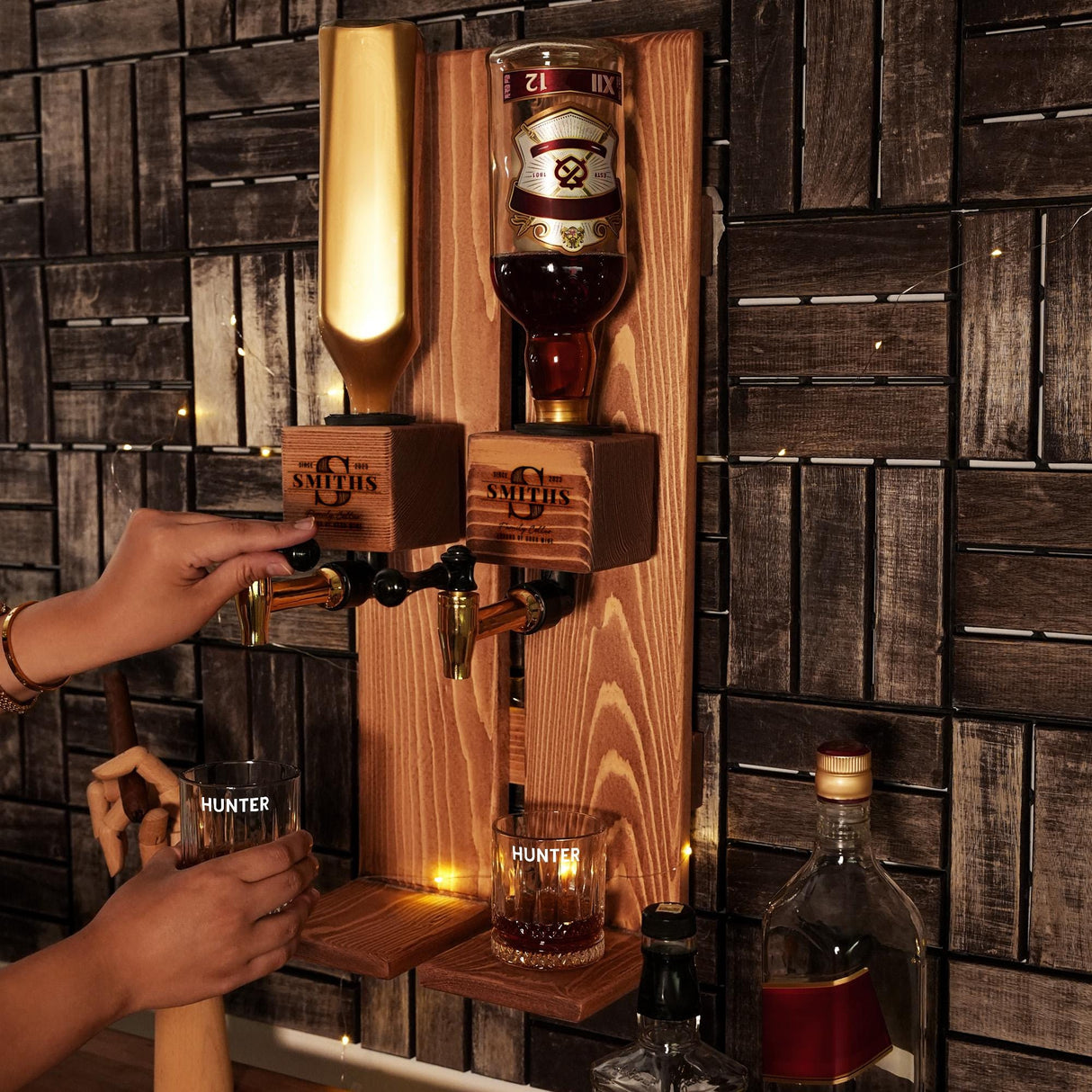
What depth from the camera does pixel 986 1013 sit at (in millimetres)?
1177

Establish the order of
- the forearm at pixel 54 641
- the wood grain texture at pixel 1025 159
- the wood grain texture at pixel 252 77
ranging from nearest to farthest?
the wood grain texture at pixel 1025 159 < the forearm at pixel 54 641 < the wood grain texture at pixel 252 77

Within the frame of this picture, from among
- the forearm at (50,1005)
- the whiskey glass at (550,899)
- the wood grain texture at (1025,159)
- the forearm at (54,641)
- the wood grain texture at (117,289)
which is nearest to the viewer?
the forearm at (50,1005)

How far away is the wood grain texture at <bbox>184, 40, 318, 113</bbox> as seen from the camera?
142 cm

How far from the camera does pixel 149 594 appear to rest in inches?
49.6

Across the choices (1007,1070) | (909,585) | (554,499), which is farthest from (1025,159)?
(1007,1070)

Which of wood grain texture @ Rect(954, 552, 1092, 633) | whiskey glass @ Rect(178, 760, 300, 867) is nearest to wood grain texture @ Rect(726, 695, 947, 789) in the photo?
wood grain texture @ Rect(954, 552, 1092, 633)

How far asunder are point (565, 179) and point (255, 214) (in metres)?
0.50

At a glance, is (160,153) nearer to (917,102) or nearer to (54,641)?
(54,641)

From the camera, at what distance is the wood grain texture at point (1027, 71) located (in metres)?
1.08

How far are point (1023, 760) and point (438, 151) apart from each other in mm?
809

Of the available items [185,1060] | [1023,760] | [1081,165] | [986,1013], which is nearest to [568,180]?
[1081,165]

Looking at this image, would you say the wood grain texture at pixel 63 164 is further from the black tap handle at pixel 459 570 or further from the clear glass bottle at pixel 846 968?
the clear glass bottle at pixel 846 968

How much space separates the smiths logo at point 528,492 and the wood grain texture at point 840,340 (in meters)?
0.24

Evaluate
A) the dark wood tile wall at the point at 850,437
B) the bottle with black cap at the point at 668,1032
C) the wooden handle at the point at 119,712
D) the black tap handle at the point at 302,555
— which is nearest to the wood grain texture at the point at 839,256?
the dark wood tile wall at the point at 850,437
